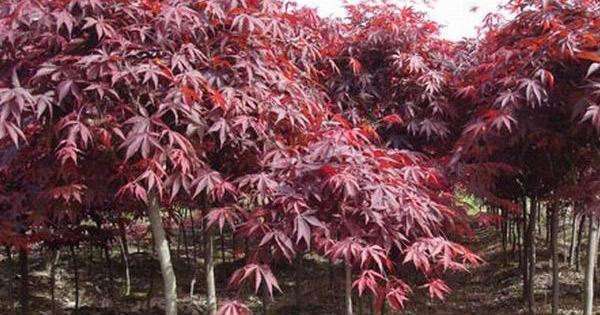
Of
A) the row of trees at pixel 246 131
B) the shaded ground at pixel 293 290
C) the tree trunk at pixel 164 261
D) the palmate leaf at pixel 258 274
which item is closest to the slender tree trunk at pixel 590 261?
the row of trees at pixel 246 131

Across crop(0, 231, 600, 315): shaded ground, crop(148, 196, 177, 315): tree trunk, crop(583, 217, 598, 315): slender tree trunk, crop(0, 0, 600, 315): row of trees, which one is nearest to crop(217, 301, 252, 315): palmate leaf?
crop(0, 0, 600, 315): row of trees

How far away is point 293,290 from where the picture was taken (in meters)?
7.79

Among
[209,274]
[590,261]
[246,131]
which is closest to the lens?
[246,131]

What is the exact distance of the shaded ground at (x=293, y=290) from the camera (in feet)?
21.7

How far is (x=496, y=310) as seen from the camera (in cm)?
653

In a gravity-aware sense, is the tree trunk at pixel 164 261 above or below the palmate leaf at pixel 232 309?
above

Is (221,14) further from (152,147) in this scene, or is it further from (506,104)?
(506,104)

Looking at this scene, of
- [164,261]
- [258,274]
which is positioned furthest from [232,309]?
[164,261]

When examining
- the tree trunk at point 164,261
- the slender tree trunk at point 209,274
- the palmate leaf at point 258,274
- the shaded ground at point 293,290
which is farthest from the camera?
the shaded ground at point 293,290

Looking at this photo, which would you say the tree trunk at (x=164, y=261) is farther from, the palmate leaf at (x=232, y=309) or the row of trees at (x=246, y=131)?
the palmate leaf at (x=232, y=309)

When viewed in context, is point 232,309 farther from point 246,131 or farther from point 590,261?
point 590,261

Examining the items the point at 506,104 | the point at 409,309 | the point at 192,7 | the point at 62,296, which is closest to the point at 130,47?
the point at 192,7

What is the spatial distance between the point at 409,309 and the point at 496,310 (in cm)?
97

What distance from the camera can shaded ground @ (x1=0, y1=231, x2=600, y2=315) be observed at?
6.61 metres
